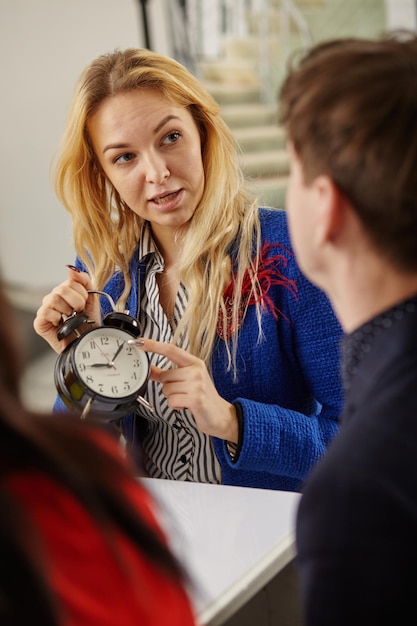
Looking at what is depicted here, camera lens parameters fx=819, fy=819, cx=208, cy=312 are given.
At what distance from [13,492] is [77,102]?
49.8 inches

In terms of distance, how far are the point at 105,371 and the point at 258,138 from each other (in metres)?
→ 4.45

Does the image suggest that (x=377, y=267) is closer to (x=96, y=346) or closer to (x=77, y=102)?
(x=96, y=346)

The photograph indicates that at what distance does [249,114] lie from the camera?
5762 millimetres

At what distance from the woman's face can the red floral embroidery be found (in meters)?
0.18

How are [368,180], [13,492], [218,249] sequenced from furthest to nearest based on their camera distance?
[218,249], [368,180], [13,492]

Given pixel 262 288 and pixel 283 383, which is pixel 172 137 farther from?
pixel 283 383

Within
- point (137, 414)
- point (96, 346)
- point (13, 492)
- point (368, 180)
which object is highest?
point (368, 180)

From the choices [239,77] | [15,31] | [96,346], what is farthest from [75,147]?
[239,77]

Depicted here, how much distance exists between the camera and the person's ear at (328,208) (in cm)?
89

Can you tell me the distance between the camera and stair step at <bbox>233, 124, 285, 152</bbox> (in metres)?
5.67

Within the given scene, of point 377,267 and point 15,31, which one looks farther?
point 15,31

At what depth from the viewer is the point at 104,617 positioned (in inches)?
26.1

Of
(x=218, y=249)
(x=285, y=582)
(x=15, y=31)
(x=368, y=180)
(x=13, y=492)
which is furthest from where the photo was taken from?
(x=15, y=31)

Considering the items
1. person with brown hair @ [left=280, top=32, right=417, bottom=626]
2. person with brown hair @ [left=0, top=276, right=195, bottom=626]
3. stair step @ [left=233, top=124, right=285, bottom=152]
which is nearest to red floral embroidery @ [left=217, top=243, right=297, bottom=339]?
person with brown hair @ [left=280, top=32, right=417, bottom=626]
